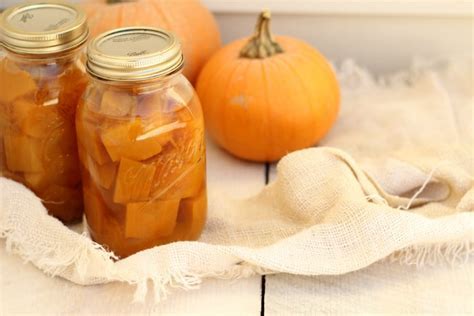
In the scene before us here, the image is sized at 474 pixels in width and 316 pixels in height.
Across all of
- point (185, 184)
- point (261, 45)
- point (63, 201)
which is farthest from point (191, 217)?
point (261, 45)

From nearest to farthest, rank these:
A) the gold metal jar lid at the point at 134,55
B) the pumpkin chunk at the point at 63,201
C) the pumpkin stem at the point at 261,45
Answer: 1. the gold metal jar lid at the point at 134,55
2. the pumpkin chunk at the point at 63,201
3. the pumpkin stem at the point at 261,45

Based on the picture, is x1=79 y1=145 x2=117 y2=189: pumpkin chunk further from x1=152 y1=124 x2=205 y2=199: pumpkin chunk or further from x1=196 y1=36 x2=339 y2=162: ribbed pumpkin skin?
x1=196 y1=36 x2=339 y2=162: ribbed pumpkin skin

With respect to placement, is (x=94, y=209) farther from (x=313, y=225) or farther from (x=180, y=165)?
(x=313, y=225)

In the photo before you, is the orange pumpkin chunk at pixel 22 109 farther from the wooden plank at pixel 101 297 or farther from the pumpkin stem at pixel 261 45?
the pumpkin stem at pixel 261 45

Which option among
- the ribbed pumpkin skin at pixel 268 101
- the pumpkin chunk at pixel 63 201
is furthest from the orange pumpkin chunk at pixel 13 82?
the ribbed pumpkin skin at pixel 268 101

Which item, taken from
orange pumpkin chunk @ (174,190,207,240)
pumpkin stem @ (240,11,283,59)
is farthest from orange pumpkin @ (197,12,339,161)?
orange pumpkin chunk @ (174,190,207,240)
